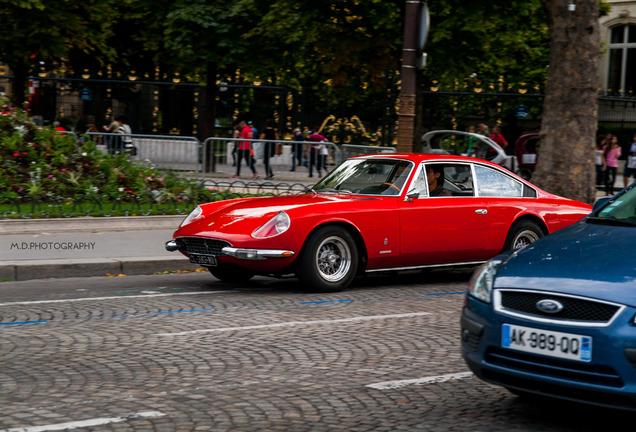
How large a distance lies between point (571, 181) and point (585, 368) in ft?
40.7

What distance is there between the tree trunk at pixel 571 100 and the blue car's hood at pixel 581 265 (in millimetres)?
11341

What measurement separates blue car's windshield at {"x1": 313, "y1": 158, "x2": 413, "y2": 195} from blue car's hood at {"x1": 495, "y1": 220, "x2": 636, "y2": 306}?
183 inches

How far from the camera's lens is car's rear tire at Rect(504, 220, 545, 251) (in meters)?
10.4

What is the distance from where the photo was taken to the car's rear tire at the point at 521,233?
10430mm

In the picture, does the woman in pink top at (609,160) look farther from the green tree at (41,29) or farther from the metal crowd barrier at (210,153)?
the green tree at (41,29)

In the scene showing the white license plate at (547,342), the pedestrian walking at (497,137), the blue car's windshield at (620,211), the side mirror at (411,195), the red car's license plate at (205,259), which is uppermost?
the pedestrian walking at (497,137)

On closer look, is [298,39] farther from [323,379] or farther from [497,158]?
[323,379]

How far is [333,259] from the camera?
920cm

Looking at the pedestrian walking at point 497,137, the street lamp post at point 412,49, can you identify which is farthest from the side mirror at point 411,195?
the pedestrian walking at point 497,137

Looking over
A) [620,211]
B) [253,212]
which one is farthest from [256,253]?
[620,211]

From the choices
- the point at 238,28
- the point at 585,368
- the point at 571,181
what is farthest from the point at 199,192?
the point at 585,368

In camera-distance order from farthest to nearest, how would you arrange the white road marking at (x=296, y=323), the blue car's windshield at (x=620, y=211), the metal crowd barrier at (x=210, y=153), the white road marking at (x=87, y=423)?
the metal crowd barrier at (x=210, y=153) → the white road marking at (x=296, y=323) → the blue car's windshield at (x=620, y=211) → the white road marking at (x=87, y=423)

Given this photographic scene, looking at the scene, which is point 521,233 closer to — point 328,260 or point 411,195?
point 411,195

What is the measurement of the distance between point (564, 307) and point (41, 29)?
984 inches
